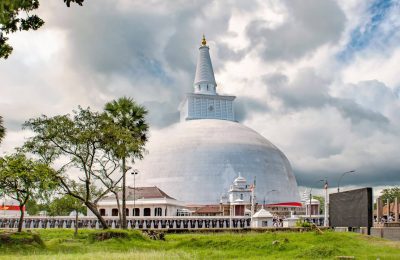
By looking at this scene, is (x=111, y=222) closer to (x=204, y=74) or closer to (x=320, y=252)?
(x=320, y=252)

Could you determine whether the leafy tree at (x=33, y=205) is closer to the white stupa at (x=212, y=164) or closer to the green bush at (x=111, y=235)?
the green bush at (x=111, y=235)

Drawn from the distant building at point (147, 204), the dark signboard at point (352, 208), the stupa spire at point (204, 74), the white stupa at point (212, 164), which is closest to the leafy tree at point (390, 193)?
the white stupa at point (212, 164)

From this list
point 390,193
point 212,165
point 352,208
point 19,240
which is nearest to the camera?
point 19,240

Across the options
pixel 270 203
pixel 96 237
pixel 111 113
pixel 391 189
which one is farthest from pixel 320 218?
pixel 391 189

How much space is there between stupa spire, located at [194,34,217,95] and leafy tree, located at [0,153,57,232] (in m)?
68.8

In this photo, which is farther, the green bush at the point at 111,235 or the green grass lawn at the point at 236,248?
the green bush at the point at 111,235

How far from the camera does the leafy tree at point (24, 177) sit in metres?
34.1

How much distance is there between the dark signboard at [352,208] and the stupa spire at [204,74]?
206 ft

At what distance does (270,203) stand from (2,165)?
187ft

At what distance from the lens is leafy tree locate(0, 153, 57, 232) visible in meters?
34.1

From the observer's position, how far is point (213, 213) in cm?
7812

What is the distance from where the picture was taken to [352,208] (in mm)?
38531

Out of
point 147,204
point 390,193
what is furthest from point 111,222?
point 390,193

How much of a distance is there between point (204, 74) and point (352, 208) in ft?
226
